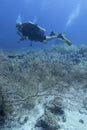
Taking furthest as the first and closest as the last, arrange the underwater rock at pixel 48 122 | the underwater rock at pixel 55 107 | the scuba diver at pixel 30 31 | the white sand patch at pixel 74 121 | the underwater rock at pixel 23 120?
the scuba diver at pixel 30 31, the underwater rock at pixel 55 107, the white sand patch at pixel 74 121, the underwater rock at pixel 23 120, the underwater rock at pixel 48 122

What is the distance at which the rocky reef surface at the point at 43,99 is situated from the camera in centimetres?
730

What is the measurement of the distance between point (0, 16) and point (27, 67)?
6873cm

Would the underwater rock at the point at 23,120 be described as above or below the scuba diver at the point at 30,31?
below

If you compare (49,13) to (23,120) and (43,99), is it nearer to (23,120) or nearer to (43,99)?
(43,99)

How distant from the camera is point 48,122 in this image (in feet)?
23.8

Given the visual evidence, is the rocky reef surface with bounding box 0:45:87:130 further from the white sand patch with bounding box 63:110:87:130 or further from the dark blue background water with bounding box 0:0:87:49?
the dark blue background water with bounding box 0:0:87:49

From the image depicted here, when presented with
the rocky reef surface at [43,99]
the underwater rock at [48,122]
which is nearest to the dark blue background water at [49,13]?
the rocky reef surface at [43,99]

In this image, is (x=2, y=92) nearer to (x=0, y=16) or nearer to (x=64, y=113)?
(x=64, y=113)

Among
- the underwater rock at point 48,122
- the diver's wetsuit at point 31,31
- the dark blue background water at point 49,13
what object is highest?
the dark blue background water at point 49,13

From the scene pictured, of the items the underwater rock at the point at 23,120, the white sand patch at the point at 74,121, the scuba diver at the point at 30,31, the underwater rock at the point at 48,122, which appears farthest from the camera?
the scuba diver at the point at 30,31

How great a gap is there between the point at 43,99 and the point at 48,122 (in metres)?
1.63

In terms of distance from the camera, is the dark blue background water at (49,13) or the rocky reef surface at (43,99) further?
the dark blue background water at (49,13)

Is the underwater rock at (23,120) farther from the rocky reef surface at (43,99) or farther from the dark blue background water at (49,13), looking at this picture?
the dark blue background water at (49,13)

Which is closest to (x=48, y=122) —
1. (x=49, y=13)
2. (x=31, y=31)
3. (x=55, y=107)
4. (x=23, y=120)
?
(x=23, y=120)
